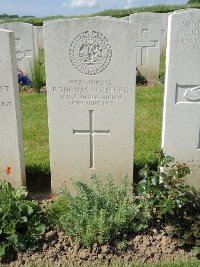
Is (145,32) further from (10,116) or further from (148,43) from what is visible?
(10,116)

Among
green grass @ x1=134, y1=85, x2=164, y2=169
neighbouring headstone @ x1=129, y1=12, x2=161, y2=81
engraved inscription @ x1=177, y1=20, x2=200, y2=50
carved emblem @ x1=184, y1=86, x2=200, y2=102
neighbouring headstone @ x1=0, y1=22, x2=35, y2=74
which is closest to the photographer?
engraved inscription @ x1=177, y1=20, x2=200, y2=50

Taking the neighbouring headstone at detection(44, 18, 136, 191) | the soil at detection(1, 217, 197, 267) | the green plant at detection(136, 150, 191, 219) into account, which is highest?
the neighbouring headstone at detection(44, 18, 136, 191)

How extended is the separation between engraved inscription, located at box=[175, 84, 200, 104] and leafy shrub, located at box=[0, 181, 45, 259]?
1.82m

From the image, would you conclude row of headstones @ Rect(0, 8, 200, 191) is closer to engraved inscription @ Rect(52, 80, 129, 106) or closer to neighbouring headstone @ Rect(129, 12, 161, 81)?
engraved inscription @ Rect(52, 80, 129, 106)

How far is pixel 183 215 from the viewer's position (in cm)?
319

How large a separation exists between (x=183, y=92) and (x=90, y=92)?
938 millimetres

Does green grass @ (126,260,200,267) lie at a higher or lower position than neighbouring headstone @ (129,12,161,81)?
lower

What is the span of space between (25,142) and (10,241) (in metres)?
2.64

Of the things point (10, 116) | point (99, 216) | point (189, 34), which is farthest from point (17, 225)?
point (189, 34)

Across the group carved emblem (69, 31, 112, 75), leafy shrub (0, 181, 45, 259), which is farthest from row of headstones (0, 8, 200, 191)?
leafy shrub (0, 181, 45, 259)

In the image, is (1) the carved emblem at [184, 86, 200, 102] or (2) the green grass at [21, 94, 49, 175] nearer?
(1) the carved emblem at [184, 86, 200, 102]

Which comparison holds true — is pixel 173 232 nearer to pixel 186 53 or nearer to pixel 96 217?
pixel 96 217

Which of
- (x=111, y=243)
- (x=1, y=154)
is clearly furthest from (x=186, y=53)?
(x=1, y=154)

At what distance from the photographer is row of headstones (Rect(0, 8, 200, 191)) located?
3418 mm
